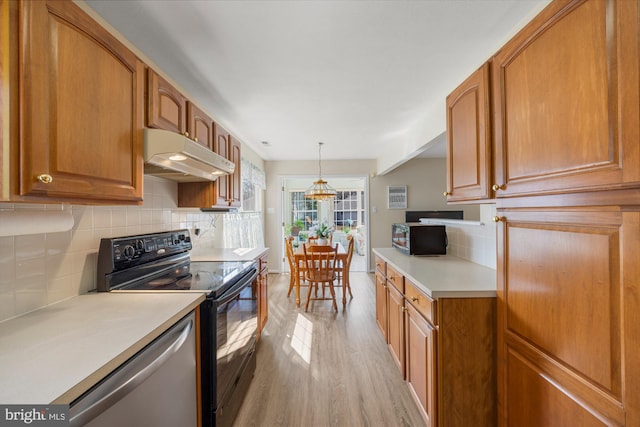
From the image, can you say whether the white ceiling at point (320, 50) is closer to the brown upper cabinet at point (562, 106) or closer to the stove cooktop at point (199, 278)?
the brown upper cabinet at point (562, 106)

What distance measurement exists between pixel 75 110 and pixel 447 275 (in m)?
1.97

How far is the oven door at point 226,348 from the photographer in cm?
131

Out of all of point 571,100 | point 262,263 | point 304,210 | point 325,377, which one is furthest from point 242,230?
point 571,100

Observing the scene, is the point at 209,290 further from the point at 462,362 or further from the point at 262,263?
the point at 462,362

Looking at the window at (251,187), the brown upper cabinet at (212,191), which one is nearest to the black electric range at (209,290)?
the brown upper cabinet at (212,191)

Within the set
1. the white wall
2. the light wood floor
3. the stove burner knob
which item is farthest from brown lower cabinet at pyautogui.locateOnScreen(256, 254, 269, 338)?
the white wall

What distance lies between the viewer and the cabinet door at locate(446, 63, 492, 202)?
1.28 m

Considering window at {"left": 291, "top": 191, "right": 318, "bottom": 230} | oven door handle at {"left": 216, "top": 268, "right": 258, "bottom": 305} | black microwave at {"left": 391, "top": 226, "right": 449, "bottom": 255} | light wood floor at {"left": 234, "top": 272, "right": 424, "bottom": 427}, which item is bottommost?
light wood floor at {"left": 234, "top": 272, "right": 424, "bottom": 427}

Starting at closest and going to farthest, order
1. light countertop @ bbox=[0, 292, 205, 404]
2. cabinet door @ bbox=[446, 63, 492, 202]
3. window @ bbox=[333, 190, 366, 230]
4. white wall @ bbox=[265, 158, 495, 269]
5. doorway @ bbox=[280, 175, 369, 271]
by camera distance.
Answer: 1. light countertop @ bbox=[0, 292, 205, 404]
2. cabinet door @ bbox=[446, 63, 492, 202]
3. white wall @ bbox=[265, 158, 495, 269]
4. doorway @ bbox=[280, 175, 369, 271]
5. window @ bbox=[333, 190, 366, 230]

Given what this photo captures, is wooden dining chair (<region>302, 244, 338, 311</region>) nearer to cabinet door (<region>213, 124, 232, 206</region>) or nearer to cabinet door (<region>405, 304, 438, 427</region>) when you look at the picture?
cabinet door (<region>213, 124, 232, 206</region>)

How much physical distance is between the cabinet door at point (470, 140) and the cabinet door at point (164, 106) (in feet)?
5.61

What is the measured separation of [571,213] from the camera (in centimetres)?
89

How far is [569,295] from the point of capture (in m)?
0.90

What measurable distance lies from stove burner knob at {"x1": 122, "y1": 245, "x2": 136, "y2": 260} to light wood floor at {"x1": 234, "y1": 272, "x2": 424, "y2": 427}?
1.20 m
